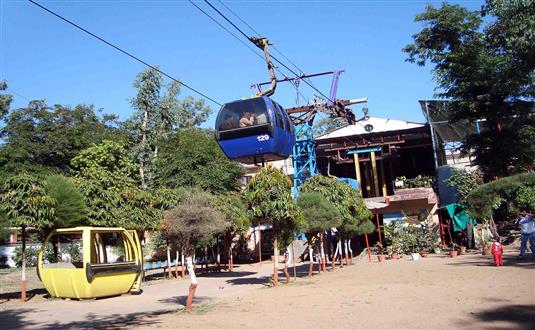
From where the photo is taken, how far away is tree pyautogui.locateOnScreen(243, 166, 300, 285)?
14.3 m

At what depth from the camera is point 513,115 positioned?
2495 cm

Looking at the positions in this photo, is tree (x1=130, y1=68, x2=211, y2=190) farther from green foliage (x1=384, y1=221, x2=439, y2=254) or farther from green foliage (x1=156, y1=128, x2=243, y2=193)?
green foliage (x1=384, y1=221, x2=439, y2=254)

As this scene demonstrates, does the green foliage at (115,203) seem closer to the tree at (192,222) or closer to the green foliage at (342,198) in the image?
the tree at (192,222)

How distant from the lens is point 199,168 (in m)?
33.6

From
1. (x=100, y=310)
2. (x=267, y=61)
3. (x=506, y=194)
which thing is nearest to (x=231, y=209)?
(x=267, y=61)

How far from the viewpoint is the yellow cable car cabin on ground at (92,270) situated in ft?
42.4

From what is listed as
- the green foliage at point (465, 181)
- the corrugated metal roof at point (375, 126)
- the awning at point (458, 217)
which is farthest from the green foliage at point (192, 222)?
the corrugated metal roof at point (375, 126)

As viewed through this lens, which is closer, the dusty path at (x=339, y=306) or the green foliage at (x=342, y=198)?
the dusty path at (x=339, y=306)

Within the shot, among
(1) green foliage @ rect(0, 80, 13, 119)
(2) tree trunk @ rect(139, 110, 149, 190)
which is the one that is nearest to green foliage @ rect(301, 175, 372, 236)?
(2) tree trunk @ rect(139, 110, 149, 190)

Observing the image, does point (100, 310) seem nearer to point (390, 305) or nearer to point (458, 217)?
point (390, 305)

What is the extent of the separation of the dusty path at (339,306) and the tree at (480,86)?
11666mm

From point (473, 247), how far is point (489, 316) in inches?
769

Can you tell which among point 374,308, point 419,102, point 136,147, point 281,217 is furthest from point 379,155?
point 374,308

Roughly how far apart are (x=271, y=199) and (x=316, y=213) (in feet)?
10.3
